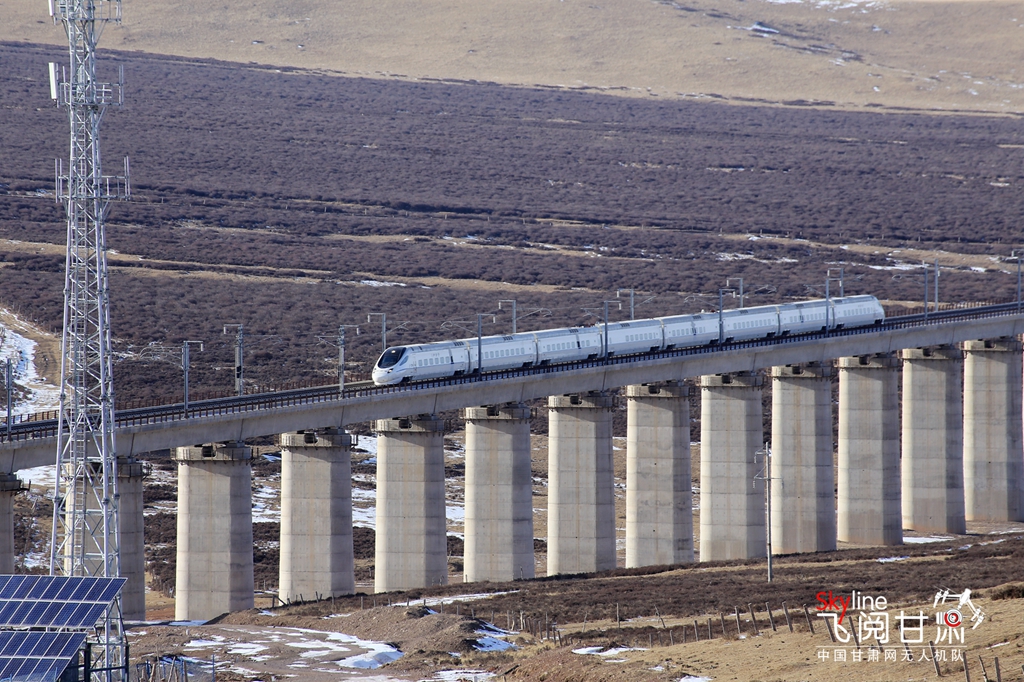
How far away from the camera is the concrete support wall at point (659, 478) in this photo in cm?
7656

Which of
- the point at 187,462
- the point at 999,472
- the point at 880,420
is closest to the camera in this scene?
the point at 187,462

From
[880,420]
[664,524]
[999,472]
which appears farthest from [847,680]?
[999,472]

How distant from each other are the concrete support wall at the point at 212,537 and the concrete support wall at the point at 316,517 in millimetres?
3167

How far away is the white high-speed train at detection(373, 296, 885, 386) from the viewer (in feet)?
234

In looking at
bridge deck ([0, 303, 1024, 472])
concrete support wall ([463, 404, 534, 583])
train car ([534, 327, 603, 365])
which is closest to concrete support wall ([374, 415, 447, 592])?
bridge deck ([0, 303, 1024, 472])

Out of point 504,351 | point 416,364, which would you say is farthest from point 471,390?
point 504,351

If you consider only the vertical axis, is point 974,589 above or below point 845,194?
below

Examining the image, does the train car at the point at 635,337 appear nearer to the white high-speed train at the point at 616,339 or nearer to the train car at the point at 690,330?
the white high-speed train at the point at 616,339

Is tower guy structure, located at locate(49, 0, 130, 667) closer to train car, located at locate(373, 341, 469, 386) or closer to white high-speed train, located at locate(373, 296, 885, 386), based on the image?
white high-speed train, located at locate(373, 296, 885, 386)

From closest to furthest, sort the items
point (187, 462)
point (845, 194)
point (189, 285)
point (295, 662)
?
point (295, 662), point (187, 462), point (189, 285), point (845, 194)

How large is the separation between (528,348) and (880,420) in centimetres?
2096

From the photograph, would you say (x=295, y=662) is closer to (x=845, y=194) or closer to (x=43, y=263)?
(x=43, y=263)

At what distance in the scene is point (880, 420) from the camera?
86562 mm

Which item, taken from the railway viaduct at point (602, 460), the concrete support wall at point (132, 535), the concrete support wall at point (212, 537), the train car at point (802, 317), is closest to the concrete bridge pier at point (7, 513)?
the railway viaduct at point (602, 460)
